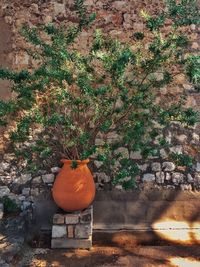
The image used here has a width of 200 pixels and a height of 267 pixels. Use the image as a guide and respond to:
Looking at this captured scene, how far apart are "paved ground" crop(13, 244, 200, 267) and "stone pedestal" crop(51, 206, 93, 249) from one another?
73 millimetres

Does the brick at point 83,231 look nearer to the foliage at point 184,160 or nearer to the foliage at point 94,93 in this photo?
the foliage at point 94,93

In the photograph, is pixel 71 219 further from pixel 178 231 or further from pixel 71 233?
pixel 178 231

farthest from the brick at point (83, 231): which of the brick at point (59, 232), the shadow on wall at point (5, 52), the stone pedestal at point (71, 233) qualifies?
the shadow on wall at point (5, 52)

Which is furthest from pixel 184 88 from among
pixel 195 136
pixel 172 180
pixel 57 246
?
pixel 57 246

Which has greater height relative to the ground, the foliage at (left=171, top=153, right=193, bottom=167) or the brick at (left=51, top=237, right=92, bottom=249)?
the foliage at (left=171, top=153, right=193, bottom=167)

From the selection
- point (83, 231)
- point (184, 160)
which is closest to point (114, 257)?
point (83, 231)

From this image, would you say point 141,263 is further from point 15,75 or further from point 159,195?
point 15,75

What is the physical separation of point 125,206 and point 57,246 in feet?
3.80

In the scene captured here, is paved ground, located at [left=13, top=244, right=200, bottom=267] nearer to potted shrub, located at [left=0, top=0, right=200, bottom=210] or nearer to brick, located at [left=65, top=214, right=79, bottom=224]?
brick, located at [left=65, top=214, right=79, bottom=224]

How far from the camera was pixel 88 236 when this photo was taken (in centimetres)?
382

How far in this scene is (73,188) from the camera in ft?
12.7

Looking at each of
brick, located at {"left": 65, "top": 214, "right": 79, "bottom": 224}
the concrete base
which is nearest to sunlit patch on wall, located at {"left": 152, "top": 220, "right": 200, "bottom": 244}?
the concrete base

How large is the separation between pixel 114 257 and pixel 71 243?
491mm

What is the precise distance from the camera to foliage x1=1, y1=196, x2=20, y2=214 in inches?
174
